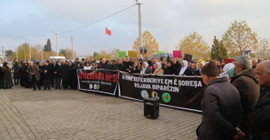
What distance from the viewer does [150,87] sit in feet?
25.9

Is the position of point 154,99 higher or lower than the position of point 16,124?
higher

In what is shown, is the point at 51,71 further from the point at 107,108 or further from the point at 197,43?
the point at 197,43

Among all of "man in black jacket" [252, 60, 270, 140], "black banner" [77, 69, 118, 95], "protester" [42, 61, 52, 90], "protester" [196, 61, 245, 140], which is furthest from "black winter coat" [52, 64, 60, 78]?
"man in black jacket" [252, 60, 270, 140]

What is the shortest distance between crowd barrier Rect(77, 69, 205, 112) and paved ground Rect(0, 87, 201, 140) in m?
0.44

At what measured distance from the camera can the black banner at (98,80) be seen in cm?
978

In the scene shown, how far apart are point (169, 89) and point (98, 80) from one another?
475cm

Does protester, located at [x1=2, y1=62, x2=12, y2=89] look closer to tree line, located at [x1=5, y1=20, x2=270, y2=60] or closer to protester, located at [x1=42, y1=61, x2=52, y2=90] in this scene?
protester, located at [x1=42, y1=61, x2=52, y2=90]

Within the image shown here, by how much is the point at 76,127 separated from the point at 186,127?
313 centimetres

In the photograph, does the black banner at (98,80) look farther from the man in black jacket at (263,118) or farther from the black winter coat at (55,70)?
the man in black jacket at (263,118)

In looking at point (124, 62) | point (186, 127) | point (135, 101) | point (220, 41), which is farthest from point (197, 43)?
point (186, 127)

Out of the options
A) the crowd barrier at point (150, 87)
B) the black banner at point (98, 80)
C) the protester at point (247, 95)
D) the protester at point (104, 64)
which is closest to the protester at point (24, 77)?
the black banner at point (98, 80)

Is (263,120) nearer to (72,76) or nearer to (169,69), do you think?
(169,69)

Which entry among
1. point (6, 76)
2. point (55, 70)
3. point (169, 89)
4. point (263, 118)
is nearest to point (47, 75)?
point (55, 70)

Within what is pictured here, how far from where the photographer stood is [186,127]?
17.1 feet
